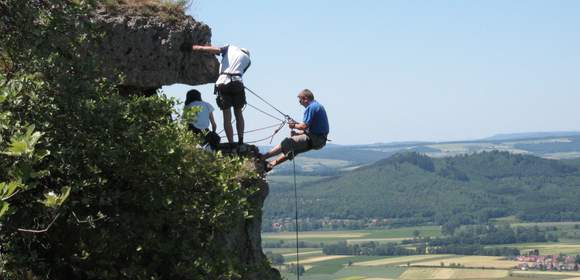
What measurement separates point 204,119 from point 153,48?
1.89 m

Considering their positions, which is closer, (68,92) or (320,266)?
(68,92)

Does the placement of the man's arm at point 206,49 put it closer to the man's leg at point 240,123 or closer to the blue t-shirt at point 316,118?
the man's leg at point 240,123

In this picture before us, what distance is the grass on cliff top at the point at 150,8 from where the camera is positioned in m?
15.4

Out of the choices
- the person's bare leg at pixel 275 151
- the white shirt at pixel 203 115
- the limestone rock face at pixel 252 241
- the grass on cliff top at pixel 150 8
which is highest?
the grass on cliff top at pixel 150 8

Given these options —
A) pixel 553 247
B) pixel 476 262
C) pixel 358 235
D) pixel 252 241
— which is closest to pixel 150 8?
pixel 252 241

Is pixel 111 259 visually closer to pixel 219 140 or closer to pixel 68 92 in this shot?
pixel 68 92

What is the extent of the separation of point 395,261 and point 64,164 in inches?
4844

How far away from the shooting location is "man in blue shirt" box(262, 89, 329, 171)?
1558cm

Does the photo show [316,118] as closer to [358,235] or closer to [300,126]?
[300,126]

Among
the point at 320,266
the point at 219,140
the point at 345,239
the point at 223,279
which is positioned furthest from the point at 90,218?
the point at 345,239

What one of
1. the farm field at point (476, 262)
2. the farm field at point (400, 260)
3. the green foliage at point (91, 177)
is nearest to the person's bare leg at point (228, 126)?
the green foliage at point (91, 177)

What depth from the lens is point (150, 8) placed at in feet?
52.3

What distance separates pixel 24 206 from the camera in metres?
9.09

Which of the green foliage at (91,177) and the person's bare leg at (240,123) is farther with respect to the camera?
the person's bare leg at (240,123)
